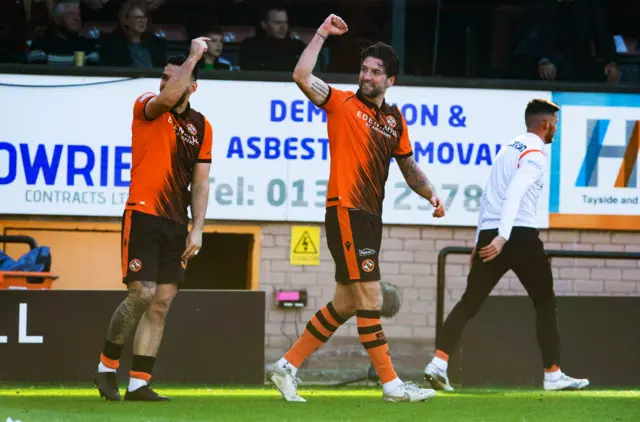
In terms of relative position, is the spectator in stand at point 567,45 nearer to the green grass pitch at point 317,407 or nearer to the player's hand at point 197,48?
the green grass pitch at point 317,407

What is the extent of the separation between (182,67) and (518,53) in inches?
268

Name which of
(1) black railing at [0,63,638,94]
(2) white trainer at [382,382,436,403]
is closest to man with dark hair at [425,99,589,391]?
(2) white trainer at [382,382,436,403]

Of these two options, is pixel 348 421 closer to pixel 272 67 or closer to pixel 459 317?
pixel 459 317

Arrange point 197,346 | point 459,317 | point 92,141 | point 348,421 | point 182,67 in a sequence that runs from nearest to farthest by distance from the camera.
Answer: point 348,421 < point 182,67 < point 459,317 < point 197,346 < point 92,141

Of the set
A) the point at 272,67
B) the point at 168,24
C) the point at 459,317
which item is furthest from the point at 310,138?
the point at 459,317

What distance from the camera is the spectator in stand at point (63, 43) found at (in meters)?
13.6

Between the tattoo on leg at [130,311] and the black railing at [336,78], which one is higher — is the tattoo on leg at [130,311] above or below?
below

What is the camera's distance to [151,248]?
8.15 meters

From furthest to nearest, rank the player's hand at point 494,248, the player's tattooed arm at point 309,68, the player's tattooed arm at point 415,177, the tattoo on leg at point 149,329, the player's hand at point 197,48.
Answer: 1. the player's hand at point 494,248
2. the player's tattooed arm at point 415,177
3. the tattoo on leg at point 149,329
4. the player's hand at point 197,48
5. the player's tattooed arm at point 309,68

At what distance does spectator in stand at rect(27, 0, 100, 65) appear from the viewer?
535 inches

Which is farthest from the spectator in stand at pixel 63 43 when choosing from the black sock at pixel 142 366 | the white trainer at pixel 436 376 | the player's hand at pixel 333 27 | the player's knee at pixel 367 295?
the player's knee at pixel 367 295

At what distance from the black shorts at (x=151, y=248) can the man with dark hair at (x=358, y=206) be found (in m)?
0.84

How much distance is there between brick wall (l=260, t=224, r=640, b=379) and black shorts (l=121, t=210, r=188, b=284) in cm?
543

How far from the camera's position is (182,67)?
797cm
